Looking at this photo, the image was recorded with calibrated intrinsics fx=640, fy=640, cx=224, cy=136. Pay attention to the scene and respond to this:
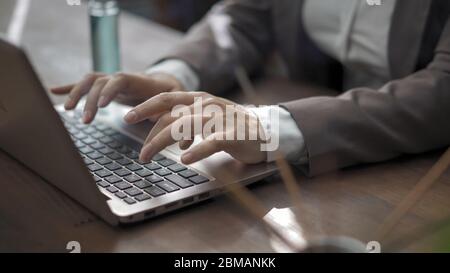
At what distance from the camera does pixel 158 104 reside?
37.2 inches

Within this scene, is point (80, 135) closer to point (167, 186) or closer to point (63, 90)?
point (63, 90)

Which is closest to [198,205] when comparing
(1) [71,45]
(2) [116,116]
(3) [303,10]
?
(2) [116,116]

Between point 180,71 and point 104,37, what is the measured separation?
205mm

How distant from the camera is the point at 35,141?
2.74 feet

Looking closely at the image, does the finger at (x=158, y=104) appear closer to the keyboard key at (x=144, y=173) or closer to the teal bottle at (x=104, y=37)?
the keyboard key at (x=144, y=173)

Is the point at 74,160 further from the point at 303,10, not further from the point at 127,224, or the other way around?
the point at 303,10

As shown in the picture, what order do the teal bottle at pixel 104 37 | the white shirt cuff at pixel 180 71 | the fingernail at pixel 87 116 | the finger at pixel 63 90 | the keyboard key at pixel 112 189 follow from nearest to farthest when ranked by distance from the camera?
the keyboard key at pixel 112 189 → the fingernail at pixel 87 116 → the finger at pixel 63 90 → the white shirt cuff at pixel 180 71 → the teal bottle at pixel 104 37

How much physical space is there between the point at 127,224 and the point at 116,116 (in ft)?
1.17

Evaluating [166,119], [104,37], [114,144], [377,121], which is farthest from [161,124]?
[104,37]

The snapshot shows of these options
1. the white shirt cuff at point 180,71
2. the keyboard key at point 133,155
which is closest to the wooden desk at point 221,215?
the keyboard key at point 133,155

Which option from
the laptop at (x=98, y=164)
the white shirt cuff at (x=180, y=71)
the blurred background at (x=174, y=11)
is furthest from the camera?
the blurred background at (x=174, y=11)

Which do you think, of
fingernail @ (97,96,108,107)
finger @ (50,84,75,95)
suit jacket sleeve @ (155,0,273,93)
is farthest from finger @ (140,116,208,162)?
suit jacket sleeve @ (155,0,273,93)

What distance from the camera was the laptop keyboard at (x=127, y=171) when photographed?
0.83 m

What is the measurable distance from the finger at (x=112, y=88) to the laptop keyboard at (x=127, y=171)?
0.18 ft
